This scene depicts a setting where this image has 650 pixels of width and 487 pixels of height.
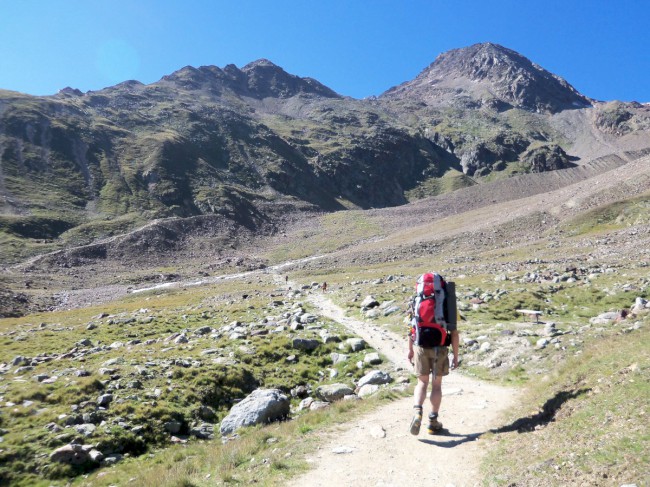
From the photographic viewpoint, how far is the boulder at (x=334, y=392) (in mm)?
15430

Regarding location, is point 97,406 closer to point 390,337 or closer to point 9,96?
point 390,337

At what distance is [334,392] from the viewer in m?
15.5

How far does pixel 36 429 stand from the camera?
44.8 feet

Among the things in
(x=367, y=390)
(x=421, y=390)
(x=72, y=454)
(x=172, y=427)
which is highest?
(x=421, y=390)

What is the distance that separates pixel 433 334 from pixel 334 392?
7.50 m

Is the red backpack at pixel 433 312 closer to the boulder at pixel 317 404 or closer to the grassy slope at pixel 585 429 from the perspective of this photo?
the grassy slope at pixel 585 429

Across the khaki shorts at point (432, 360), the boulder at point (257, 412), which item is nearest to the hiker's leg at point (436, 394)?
the khaki shorts at point (432, 360)

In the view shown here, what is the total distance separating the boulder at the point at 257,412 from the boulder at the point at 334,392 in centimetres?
172

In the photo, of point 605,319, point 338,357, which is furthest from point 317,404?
point 605,319

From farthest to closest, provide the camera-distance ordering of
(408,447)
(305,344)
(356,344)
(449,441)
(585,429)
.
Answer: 1. (305,344)
2. (356,344)
3. (449,441)
4. (408,447)
5. (585,429)

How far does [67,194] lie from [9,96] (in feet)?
305

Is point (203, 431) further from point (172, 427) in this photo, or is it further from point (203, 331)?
point (203, 331)

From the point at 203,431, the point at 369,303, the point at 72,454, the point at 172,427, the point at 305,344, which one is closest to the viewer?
the point at 72,454

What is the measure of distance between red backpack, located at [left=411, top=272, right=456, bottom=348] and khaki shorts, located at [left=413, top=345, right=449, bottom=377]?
5.9 inches
